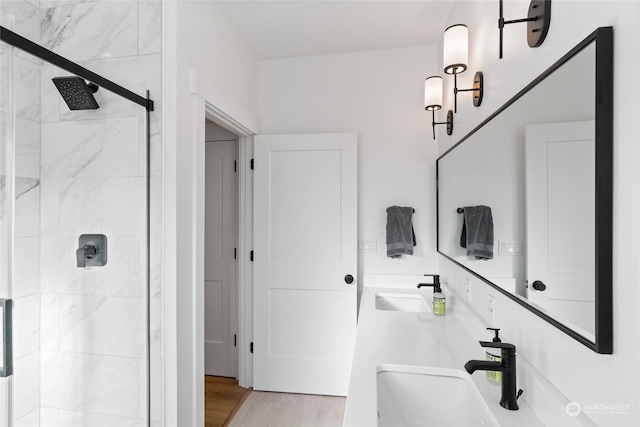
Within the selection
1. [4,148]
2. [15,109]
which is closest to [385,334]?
[4,148]

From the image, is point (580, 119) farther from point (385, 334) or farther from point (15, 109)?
point (15, 109)

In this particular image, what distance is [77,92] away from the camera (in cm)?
141

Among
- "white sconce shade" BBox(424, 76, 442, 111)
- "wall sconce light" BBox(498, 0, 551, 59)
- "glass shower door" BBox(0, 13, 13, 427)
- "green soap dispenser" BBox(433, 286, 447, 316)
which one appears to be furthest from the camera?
"white sconce shade" BBox(424, 76, 442, 111)

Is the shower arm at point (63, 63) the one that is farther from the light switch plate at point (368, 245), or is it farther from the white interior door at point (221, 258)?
the light switch plate at point (368, 245)

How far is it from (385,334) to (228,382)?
1832 millimetres

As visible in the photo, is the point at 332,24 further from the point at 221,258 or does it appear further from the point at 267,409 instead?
the point at 267,409

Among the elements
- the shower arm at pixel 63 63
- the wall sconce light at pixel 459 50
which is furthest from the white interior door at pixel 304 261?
the shower arm at pixel 63 63

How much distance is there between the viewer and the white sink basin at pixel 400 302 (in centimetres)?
225

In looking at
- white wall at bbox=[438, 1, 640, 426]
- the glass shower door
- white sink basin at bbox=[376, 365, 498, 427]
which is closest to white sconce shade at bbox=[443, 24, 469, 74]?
white wall at bbox=[438, 1, 640, 426]

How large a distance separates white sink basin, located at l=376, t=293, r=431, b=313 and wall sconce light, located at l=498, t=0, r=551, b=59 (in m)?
1.66

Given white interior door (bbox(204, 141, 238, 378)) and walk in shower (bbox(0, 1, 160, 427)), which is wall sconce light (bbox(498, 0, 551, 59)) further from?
white interior door (bbox(204, 141, 238, 378))

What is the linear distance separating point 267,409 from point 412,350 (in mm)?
1496

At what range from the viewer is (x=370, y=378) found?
3.59ft

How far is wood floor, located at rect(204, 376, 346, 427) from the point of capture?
85.0 inches
